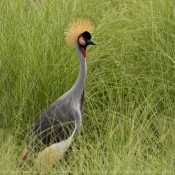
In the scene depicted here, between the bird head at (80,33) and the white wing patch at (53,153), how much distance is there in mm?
612

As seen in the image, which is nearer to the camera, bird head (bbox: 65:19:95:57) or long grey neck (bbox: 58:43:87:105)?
long grey neck (bbox: 58:43:87:105)

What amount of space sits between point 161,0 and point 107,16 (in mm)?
425

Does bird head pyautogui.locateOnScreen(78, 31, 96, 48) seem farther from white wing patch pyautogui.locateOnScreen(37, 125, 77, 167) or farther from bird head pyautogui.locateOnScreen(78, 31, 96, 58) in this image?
white wing patch pyautogui.locateOnScreen(37, 125, 77, 167)

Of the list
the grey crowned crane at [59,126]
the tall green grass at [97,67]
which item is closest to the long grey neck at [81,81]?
the grey crowned crane at [59,126]

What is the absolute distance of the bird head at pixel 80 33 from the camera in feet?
14.1

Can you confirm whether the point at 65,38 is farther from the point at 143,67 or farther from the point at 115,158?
the point at 115,158

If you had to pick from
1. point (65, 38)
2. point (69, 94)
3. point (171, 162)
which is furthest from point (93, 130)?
point (171, 162)

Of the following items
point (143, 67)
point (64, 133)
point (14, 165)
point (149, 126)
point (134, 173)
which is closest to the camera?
point (134, 173)

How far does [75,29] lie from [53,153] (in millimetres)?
901

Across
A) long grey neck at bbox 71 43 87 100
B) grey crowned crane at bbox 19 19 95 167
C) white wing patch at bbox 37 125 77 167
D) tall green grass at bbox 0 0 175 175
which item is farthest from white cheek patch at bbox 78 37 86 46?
white wing patch at bbox 37 125 77 167

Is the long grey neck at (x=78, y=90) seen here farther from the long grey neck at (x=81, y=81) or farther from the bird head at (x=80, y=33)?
the bird head at (x=80, y=33)

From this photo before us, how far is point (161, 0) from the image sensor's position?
4934mm

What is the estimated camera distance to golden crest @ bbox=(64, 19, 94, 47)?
4.35 m

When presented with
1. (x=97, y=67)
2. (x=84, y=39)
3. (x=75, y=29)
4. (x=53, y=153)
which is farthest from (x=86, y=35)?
(x=53, y=153)
